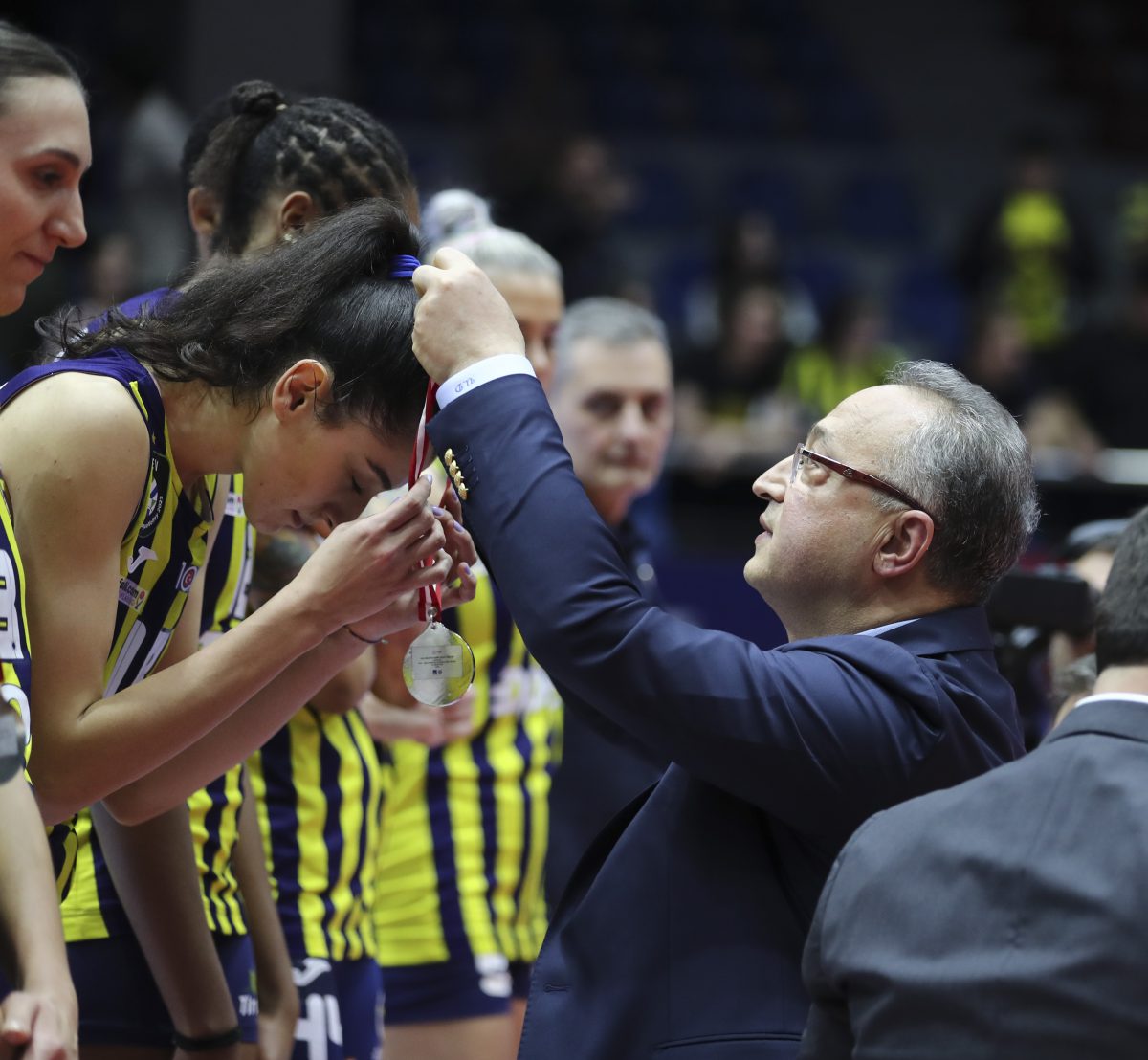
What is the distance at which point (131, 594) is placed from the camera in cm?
231

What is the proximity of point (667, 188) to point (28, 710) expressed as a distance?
1023 centimetres

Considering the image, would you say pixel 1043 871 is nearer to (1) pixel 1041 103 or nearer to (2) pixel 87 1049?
(2) pixel 87 1049

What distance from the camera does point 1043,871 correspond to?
5.29 feet

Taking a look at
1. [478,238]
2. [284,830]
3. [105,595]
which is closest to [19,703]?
[105,595]

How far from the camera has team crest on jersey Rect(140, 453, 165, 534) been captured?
2.23 metres

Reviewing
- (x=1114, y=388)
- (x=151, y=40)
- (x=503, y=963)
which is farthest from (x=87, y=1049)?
(x=151, y=40)

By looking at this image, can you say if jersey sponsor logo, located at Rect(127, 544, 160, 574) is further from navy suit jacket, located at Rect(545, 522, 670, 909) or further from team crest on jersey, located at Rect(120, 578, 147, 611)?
navy suit jacket, located at Rect(545, 522, 670, 909)

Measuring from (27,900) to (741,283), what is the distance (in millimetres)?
7758

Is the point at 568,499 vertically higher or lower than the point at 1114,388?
higher

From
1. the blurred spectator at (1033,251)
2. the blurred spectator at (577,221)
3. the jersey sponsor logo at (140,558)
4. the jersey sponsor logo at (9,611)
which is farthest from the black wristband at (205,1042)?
the blurred spectator at (1033,251)

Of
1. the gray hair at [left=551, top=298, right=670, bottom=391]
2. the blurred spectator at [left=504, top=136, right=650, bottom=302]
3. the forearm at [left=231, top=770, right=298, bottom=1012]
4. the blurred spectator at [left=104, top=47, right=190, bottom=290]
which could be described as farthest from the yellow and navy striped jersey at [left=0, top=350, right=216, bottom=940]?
the blurred spectator at [left=104, top=47, right=190, bottom=290]

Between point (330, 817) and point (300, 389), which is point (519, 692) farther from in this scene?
point (300, 389)

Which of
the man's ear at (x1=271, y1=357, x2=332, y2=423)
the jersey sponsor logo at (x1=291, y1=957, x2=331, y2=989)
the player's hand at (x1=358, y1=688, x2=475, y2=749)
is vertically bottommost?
the jersey sponsor logo at (x1=291, y1=957, x2=331, y2=989)

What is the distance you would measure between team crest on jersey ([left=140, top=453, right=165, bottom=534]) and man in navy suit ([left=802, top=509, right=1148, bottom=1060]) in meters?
1.04
